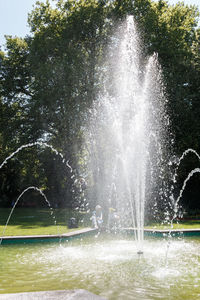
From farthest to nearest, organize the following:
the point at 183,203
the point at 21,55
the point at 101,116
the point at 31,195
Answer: the point at 31,195
the point at 21,55
the point at 183,203
the point at 101,116

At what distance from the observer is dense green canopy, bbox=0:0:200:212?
2444 cm

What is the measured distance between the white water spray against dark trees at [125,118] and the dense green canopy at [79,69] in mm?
826

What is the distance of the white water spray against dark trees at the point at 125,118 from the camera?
78.2 feet

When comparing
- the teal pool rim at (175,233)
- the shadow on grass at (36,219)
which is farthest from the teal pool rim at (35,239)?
the shadow on grass at (36,219)

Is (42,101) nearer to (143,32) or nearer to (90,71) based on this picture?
(90,71)

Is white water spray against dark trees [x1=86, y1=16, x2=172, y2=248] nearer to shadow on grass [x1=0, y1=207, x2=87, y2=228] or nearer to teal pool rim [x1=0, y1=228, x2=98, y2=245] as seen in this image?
shadow on grass [x1=0, y1=207, x2=87, y2=228]

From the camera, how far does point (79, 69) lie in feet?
79.8

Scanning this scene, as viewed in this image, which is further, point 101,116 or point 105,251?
point 101,116

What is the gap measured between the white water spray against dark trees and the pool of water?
43.5 ft

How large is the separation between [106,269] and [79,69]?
754 inches

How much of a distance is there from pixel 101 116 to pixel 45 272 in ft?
59.8

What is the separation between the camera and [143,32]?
24938 millimetres

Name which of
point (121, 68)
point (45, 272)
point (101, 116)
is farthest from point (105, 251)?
point (121, 68)

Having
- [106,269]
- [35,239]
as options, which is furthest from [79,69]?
[106,269]
